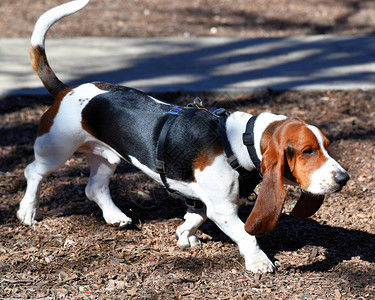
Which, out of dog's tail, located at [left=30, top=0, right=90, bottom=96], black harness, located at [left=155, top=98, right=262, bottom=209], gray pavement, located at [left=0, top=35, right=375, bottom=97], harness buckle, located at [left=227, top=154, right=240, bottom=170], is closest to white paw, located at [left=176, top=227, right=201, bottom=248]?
black harness, located at [left=155, top=98, right=262, bottom=209]

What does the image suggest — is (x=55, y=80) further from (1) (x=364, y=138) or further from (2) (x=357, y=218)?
(1) (x=364, y=138)

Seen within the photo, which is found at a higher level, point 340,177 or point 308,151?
point 308,151

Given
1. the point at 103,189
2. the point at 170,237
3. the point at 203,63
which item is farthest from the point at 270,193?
the point at 203,63

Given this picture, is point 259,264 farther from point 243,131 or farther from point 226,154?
point 243,131

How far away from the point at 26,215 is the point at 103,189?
2.01 feet

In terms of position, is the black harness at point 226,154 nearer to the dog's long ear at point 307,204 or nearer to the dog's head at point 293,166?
the dog's head at point 293,166

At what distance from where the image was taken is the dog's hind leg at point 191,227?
13.5ft

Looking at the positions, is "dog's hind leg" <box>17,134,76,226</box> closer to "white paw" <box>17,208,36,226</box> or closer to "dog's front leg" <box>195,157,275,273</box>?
"white paw" <box>17,208,36,226</box>

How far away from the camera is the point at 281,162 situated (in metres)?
3.35

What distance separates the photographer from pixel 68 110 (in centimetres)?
412

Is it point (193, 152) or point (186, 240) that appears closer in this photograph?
point (193, 152)

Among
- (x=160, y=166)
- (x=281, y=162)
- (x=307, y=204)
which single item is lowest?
(x=307, y=204)

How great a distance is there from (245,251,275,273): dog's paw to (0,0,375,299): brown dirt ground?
5cm

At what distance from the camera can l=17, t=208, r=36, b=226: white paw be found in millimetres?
4512
